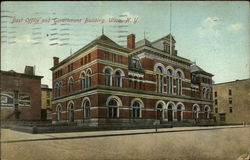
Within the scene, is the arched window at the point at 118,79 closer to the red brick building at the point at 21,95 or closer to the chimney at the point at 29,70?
the red brick building at the point at 21,95

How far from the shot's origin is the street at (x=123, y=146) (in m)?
6.25

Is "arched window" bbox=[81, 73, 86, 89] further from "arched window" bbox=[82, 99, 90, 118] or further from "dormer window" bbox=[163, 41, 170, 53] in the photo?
"dormer window" bbox=[163, 41, 170, 53]

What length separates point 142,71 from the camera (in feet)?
27.3

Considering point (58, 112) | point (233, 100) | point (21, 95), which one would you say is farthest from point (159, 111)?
point (21, 95)

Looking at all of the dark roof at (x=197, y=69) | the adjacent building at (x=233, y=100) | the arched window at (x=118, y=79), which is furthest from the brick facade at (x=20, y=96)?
the adjacent building at (x=233, y=100)

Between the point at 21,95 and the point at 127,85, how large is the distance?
318 cm

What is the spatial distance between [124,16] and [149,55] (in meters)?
2.70

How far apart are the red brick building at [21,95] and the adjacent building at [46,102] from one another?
114 millimetres

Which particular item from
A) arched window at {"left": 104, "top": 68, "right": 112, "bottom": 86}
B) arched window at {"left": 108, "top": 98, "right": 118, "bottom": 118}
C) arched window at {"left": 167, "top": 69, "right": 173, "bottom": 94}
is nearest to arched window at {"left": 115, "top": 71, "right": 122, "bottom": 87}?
arched window at {"left": 104, "top": 68, "right": 112, "bottom": 86}

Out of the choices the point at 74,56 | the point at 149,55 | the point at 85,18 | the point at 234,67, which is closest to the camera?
the point at 85,18

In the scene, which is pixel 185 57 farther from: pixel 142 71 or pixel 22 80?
Answer: pixel 22 80

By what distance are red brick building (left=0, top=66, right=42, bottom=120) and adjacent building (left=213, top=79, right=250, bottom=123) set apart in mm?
5807

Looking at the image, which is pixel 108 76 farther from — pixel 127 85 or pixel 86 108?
pixel 86 108

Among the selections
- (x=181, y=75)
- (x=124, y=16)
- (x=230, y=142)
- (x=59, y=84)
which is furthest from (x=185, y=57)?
(x=59, y=84)
